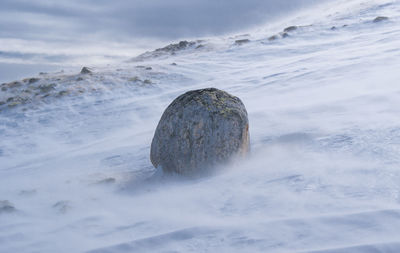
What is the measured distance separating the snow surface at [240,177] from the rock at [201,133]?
0.19 metres

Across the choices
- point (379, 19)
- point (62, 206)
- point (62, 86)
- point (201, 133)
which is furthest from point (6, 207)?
point (379, 19)

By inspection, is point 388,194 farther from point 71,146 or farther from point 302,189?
point 71,146

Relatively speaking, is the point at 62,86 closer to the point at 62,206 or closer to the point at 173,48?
the point at 62,206

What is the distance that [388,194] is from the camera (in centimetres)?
309

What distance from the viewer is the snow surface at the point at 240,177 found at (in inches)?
113

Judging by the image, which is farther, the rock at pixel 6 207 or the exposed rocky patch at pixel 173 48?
the exposed rocky patch at pixel 173 48

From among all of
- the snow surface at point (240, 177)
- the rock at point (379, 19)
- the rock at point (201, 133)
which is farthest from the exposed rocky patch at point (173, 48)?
the rock at point (201, 133)

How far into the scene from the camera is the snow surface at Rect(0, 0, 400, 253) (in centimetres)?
287

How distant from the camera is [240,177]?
160 inches

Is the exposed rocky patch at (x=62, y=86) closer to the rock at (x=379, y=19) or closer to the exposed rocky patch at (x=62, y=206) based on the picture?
the exposed rocky patch at (x=62, y=206)

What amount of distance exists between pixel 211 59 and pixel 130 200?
11.4m

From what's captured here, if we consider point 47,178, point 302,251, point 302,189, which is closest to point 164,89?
point 47,178

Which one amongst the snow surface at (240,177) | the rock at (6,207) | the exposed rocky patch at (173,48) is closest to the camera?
the snow surface at (240,177)

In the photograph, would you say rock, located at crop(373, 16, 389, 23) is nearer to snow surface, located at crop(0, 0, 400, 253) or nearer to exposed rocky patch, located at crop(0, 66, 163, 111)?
snow surface, located at crop(0, 0, 400, 253)
